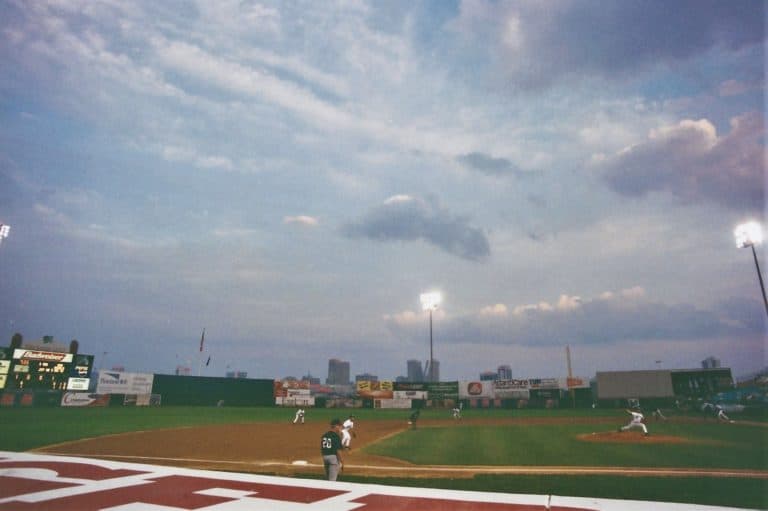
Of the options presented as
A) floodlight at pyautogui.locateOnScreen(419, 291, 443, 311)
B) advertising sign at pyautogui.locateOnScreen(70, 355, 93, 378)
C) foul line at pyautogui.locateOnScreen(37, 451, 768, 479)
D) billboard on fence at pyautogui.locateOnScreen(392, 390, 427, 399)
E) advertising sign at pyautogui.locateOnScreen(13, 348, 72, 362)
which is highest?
floodlight at pyautogui.locateOnScreen(419, 291, 443, 311)

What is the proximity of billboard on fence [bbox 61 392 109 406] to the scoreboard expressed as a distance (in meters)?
4.29

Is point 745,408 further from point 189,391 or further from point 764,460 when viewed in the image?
point 189,391

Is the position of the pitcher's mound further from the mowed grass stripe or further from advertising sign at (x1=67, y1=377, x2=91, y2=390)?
advertising sign at (x1=67, y1=377, x2=91, y2=390)

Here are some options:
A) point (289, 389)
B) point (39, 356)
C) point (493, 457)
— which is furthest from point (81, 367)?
point (493, 457)

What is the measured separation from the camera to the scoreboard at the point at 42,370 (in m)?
45.3

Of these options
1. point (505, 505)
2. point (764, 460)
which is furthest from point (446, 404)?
point (505, 505)

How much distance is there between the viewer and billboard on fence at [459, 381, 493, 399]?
73750 mm

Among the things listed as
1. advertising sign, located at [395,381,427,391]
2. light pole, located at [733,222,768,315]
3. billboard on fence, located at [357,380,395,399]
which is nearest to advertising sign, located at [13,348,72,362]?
billboard on fence, located at [357,380,395,399]

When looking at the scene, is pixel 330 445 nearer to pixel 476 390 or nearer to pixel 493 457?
pixel 493 457

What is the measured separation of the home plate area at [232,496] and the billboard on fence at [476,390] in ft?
228

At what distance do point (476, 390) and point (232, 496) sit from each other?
71972 mm

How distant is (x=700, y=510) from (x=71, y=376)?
62.3m

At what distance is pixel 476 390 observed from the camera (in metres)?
73.9

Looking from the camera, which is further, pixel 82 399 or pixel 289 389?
pixel 289 389
